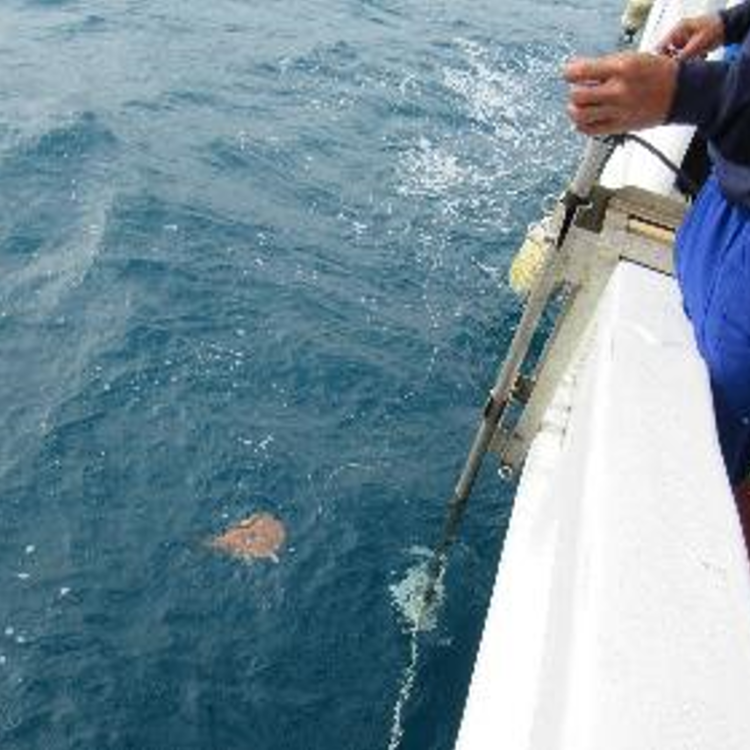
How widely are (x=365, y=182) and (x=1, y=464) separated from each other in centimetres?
533

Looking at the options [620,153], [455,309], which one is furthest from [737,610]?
[455,309]

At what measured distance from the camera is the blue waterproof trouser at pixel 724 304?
253 cm

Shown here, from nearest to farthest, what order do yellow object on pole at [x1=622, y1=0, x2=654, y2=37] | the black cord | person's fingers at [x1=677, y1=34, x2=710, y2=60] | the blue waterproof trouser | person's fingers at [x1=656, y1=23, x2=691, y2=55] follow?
the blue waterproof trouser
the black cord
person's fingers at [x1=677, y1=34, x2=710, y2=60]
person's fingers at [x1=656, y1=23, x2=691, y2=55]
yellow object on pole at [x1=622, y1=0, x2=654, y2=37]

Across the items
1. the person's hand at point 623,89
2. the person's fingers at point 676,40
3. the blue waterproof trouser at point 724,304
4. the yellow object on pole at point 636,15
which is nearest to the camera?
the person's hand at point 623,89

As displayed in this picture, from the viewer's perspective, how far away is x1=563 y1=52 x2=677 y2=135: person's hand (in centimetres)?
230

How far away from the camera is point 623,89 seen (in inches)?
90.7

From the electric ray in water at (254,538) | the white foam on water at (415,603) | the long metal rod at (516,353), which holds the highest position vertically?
the long metal rod at (516,353)

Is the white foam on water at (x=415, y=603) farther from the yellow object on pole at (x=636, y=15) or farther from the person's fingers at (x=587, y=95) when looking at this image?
the yellow object on pole at (x=636, y=15)

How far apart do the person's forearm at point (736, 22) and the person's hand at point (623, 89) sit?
1.51 metres

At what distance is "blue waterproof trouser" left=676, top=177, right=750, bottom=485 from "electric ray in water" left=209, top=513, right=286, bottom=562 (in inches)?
138

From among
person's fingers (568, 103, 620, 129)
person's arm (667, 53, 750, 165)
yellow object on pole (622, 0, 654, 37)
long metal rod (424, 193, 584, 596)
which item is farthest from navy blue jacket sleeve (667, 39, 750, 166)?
yellow object on pole (622, 0, 654, 37)

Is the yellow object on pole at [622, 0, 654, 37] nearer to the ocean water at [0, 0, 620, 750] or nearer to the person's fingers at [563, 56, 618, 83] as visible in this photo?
the ocean water at [0, 0, 620, 750]

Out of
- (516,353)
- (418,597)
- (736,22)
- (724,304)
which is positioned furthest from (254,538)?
(724,304)

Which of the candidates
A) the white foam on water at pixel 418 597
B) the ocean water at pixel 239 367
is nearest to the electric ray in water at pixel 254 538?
the ocean water at pixel 239 367
